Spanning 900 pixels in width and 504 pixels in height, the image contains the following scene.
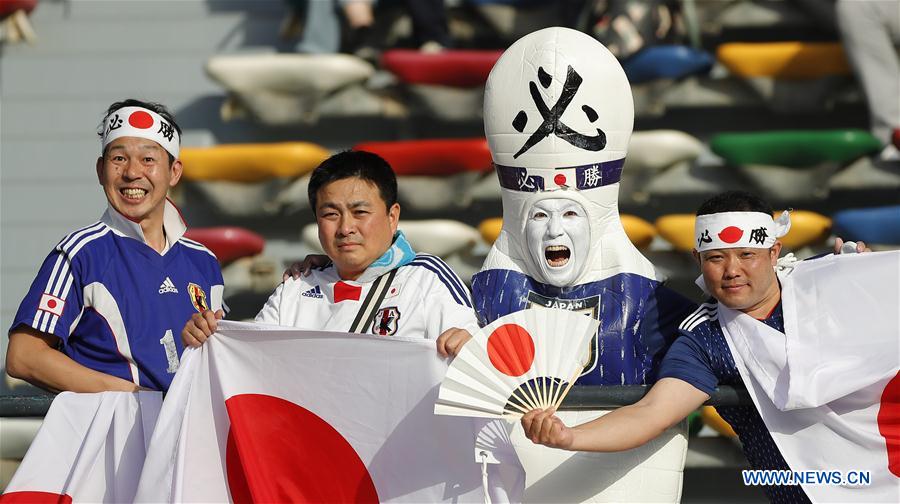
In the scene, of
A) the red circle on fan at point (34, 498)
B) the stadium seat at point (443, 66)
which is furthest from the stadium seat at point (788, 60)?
the red circle on fan at point (34, 498)

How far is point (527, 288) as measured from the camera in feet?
10.7

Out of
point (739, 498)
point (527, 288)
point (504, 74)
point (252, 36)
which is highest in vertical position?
point (252, 36)

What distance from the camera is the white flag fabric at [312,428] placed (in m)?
2.89

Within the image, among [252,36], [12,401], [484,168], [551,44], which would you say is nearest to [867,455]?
[551,44]

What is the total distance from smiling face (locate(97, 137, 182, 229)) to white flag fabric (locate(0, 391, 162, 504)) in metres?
0.50

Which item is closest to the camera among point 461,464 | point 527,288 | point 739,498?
point 461,464

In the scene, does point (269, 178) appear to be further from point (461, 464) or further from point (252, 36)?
point (461, 464)

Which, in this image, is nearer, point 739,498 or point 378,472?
point 378,472

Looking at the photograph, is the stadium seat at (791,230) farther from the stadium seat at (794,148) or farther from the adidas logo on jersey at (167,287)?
the adidas logo on jersey at (167,287)

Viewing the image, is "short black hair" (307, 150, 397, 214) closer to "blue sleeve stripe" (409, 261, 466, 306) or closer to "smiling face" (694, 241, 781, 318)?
"blue sleeve stripe" (409, 261, 466, 306)

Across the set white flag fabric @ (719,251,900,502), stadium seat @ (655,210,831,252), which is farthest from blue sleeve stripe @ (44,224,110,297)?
stadium seat @ (655,210,831,252)

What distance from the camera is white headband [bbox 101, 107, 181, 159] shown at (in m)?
3.33

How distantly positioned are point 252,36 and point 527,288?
350 cm

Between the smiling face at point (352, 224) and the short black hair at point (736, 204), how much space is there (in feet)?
2.45
